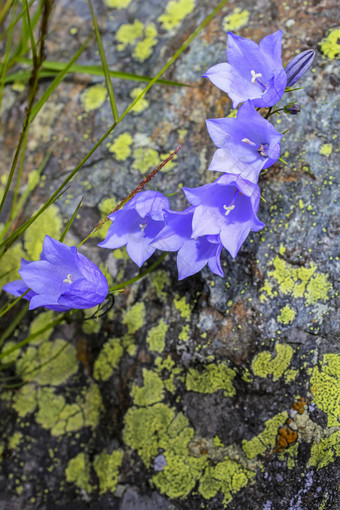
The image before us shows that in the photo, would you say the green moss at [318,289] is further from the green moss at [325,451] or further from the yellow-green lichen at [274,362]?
the green moss at [325,451]

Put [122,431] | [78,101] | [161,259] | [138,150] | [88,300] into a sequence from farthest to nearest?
[78,101] → [138,150] → [122,431] → [161,259] → [88,300]

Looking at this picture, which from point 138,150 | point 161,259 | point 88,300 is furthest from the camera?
point 138,150

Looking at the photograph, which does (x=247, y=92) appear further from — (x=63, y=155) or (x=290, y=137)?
(x=63, y=155)

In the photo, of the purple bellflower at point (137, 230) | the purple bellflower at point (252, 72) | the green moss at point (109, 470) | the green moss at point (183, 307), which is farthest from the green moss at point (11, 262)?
the purple bellflower at point (252, 72)

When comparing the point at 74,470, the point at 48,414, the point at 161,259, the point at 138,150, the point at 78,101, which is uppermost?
the point at 78,101

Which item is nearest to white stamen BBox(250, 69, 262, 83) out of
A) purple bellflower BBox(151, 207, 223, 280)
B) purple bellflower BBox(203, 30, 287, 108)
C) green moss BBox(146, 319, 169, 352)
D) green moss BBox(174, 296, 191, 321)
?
purple bellflower BBox(203, 30, 287, 108)

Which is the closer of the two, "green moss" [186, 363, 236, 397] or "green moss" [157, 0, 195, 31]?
"green moss" [186, 363, 236, 397]

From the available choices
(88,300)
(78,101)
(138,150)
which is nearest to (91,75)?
(78,101)

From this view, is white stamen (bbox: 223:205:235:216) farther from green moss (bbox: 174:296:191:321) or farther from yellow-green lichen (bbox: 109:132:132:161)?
yellow-green lichen (bbox: 109:132:132:161)
